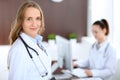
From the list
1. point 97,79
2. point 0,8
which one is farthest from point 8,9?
point 97,79

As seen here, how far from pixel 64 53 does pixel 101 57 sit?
537 mm

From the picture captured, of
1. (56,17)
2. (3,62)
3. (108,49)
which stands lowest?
(3,62)

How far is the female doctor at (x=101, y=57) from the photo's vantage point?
3.17 meters

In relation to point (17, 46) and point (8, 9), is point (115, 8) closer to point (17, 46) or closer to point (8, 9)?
point (8, 9)

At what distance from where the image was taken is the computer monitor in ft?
9.50

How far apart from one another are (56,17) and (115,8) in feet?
3.65

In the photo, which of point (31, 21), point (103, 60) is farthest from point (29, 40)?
Answer: point (103, 60)

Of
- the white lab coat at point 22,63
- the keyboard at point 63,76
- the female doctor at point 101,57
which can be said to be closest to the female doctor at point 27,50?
the white lab coat at point 22,63

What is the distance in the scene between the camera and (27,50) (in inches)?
79.0

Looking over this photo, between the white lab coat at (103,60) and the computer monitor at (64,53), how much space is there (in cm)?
32

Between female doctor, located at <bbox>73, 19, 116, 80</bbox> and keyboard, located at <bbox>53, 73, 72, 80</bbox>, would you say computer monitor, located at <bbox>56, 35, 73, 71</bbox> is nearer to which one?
keyboard, located at <bbox>53, 73, 72, 80</bbox>

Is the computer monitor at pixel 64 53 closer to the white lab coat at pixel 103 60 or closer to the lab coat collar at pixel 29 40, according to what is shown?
the white lab coat at pixel 103 60

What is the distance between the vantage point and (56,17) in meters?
4.99

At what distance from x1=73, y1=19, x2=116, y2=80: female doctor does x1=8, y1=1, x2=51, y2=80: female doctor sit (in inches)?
40.9
